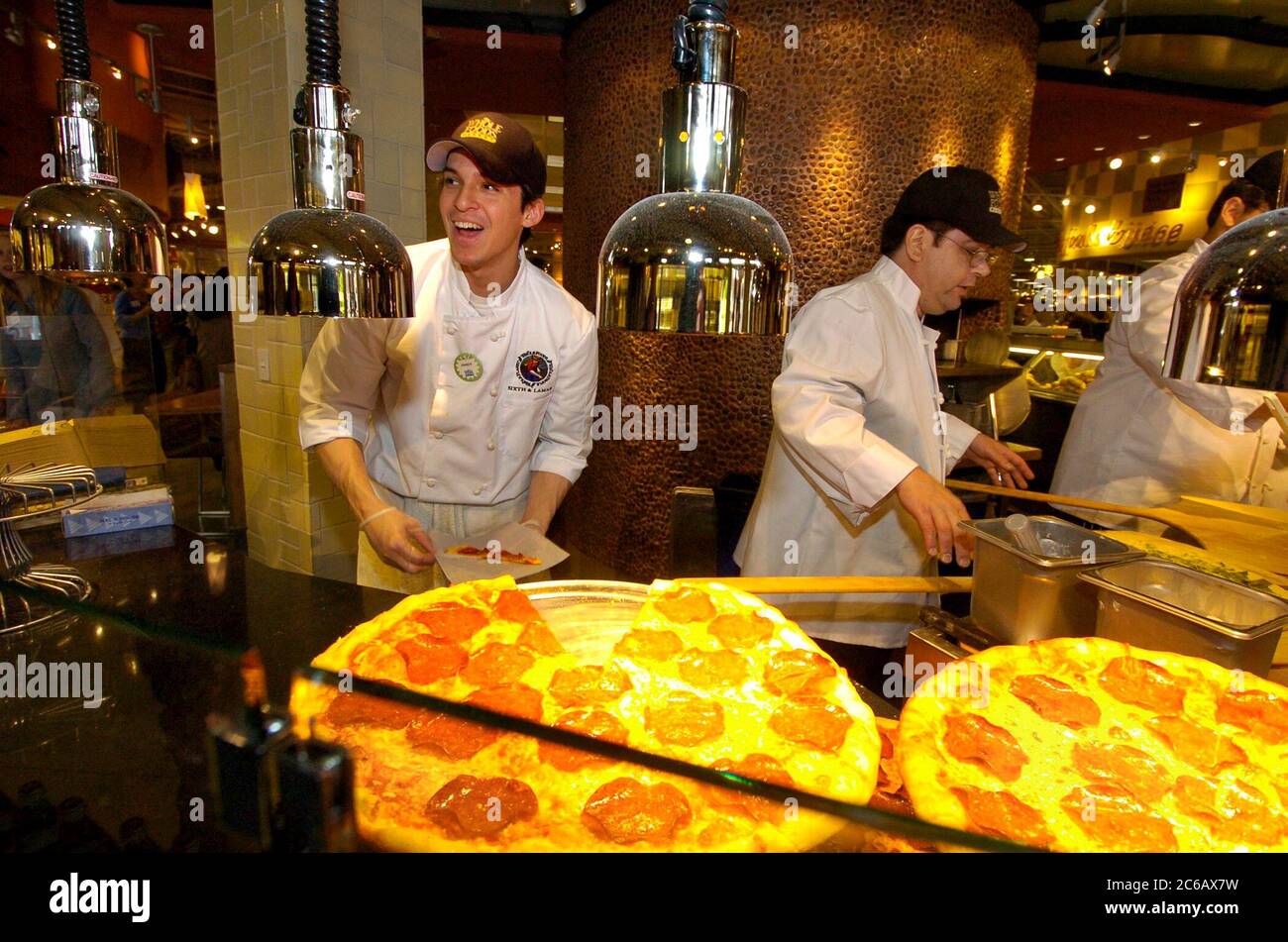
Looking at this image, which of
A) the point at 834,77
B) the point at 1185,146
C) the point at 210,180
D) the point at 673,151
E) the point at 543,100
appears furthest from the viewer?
the point at 210,180

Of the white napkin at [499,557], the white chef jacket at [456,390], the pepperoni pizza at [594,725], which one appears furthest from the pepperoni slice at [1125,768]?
the white chef jacket at [456,390]

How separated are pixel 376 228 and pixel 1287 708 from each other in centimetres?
159

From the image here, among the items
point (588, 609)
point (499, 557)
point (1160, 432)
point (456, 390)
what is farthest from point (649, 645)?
point (1160, 432)

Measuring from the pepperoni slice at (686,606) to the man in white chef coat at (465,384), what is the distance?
1.10m

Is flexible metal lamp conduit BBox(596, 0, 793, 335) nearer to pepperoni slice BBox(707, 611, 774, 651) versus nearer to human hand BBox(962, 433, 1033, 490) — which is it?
pepperoni slice BBox(707, 611, 774, 651)

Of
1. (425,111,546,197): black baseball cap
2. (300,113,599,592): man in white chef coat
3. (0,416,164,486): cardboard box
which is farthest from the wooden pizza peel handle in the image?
(0,416,164,486): cardboard box

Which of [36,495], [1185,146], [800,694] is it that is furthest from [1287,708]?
[1185,146]

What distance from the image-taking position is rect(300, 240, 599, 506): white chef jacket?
246 centimetres

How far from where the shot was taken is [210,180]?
34.0 ft

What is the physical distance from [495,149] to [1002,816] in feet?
6.86

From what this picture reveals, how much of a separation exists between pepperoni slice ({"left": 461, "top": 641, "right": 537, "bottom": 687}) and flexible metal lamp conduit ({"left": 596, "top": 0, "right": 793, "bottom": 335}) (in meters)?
0.61

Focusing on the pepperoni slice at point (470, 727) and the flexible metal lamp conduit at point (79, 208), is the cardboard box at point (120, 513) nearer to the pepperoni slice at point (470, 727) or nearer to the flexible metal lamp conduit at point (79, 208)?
the flexible metal lamp conduit at point (79, 208)

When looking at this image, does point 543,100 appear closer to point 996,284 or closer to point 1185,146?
point 996,284

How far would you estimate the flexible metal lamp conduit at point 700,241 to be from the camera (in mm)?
917
